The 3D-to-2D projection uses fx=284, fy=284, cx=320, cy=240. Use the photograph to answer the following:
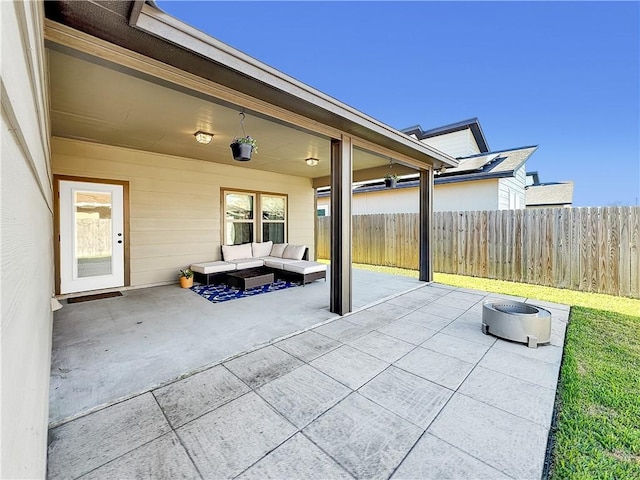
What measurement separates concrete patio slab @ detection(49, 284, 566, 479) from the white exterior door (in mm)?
3142

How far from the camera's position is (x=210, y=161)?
23.6ft

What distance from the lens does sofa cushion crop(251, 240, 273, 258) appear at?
7.93m

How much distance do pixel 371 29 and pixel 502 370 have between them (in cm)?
1556

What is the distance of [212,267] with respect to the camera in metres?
6.41

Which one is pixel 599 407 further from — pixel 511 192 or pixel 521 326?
pixel 511 192

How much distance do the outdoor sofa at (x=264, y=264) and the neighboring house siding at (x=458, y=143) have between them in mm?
8640

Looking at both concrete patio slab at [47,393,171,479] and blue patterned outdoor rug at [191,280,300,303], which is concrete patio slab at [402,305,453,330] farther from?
concrete patio slab at [47,393,171,479]

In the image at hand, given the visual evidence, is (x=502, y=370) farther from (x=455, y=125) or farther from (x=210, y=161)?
(x=455, y=125)

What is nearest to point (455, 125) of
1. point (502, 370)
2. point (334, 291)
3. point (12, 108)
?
point (334, 291)

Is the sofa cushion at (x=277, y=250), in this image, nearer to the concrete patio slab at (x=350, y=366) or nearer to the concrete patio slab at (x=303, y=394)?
the concrete patio slab at (x=350, y=366)

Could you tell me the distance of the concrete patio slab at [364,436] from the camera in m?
1.72

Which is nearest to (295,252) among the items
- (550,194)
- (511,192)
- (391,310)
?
Answer: (391,310)

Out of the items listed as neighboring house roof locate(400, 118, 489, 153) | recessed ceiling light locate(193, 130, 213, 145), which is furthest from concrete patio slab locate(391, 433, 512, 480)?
neighboring house roof locate(400, 118, 489, 153)

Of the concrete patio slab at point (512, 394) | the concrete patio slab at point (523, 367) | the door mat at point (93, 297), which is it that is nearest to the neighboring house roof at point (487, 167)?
the concrete patio slab at point (523, 367)
